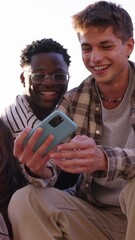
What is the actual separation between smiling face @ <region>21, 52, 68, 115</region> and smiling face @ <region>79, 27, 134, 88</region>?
0.66 metres

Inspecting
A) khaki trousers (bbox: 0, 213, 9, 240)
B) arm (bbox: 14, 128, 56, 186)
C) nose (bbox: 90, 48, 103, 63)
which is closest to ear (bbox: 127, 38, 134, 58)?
nose (bbox: 90, 48, 103, 63)

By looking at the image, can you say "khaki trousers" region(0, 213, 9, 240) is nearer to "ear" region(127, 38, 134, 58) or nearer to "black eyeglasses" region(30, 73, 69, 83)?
"black eyeglasses" region(30, 73, 69, 83)

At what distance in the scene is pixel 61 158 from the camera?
2.00 m

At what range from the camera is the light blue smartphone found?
2.06 meters

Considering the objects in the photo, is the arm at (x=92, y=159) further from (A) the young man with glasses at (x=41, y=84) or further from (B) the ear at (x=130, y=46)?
(A) the young man with glasses at (x=41, y=84)

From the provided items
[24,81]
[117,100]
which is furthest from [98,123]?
[24,81]

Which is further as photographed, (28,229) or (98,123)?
(98,123)

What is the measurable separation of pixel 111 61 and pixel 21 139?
0.82 meters

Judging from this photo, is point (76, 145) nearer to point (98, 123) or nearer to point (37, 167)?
point (37, 167)

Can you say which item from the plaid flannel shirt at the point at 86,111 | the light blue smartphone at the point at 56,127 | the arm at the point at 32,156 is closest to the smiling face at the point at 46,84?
the plaid flannel shirt at the point at 86,111

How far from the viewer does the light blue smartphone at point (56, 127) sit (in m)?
2.06

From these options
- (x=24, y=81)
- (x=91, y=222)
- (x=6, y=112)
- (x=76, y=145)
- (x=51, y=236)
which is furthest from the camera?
(x=24, y=81)

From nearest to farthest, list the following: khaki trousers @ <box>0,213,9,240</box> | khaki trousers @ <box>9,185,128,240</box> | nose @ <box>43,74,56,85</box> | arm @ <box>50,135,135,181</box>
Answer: arm @ <box>50,135,135,181</box> < khaki trousers @ <box>9,185,128,240</box> < khaki trousers @ <box>0,213,9,240</box> < nose @ <box>43,74,56,85</box>

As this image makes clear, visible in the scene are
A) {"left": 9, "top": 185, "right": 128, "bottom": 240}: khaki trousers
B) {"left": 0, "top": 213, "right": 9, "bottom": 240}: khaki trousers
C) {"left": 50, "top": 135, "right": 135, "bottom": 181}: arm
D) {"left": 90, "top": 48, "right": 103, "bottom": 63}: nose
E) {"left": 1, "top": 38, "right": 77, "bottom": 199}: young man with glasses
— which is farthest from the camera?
{"left": 1, "top": 38, "right": 77, "bottom": 199}: young man with glasses
